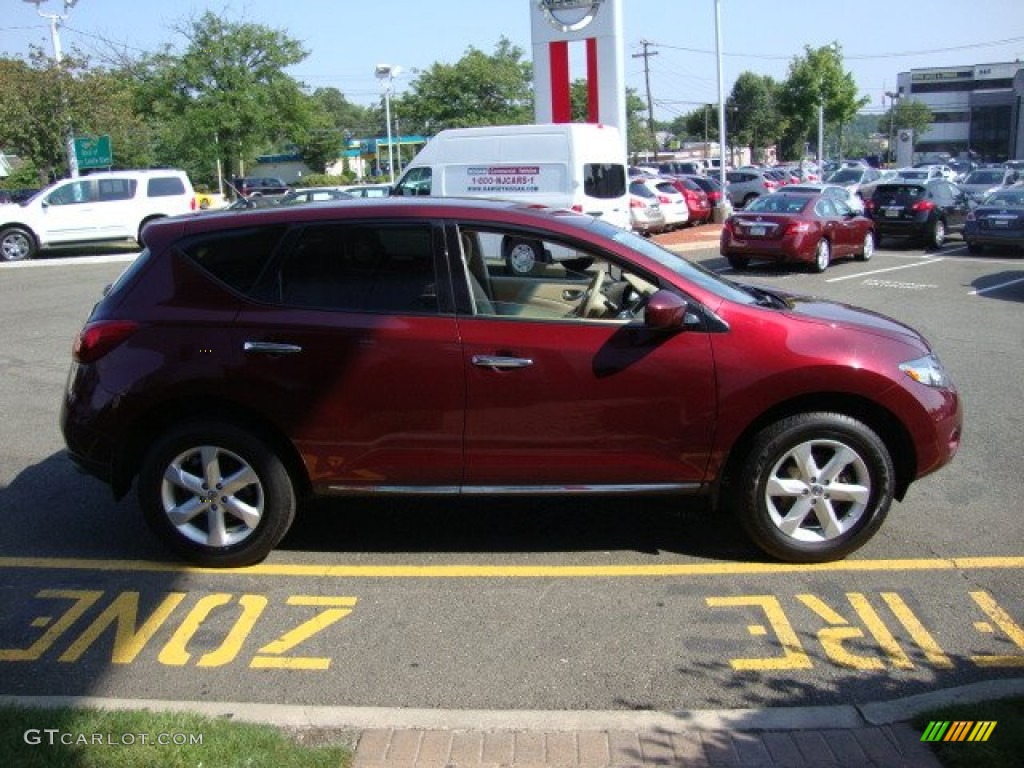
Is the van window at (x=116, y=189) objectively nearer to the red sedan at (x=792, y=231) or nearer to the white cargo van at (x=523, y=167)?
the white cargo van at (x=523, y=167)

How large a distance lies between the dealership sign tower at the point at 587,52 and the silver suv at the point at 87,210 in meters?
9.08

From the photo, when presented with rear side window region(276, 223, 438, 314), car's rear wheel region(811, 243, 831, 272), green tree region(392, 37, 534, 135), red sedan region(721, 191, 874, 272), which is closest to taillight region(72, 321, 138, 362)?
rear side window region(276, 223, 438, 314)

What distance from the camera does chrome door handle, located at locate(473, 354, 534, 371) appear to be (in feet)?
14.4

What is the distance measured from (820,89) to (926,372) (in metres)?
49.6

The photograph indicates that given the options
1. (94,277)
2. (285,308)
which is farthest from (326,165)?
(285,308)

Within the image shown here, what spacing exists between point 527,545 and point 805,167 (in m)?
52.8

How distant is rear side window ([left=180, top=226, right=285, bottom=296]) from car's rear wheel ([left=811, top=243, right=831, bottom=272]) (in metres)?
13.9

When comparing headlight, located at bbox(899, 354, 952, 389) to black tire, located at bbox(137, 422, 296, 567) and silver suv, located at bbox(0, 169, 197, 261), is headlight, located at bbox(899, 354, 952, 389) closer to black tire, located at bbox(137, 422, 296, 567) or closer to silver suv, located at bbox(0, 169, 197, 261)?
black tire, located at bbox(137, 422, 296, 567)

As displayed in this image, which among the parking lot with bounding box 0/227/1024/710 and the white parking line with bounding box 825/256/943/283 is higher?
the white parking line with bounding box 825/256/943/283

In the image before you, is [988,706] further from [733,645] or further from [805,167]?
[805,167]

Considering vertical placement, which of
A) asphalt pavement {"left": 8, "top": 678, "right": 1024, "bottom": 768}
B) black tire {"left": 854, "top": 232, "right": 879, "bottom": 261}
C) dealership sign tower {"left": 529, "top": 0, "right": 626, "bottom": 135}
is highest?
dealership sign tower {"left": 529, "top": 0, "right": 626, "bottom": 135}

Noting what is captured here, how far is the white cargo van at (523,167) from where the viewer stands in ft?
52.1

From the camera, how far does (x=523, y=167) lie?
16000 millimetres

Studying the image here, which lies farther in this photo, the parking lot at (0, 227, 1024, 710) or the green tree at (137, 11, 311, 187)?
the green tree at (137, 11, 311, 187)
